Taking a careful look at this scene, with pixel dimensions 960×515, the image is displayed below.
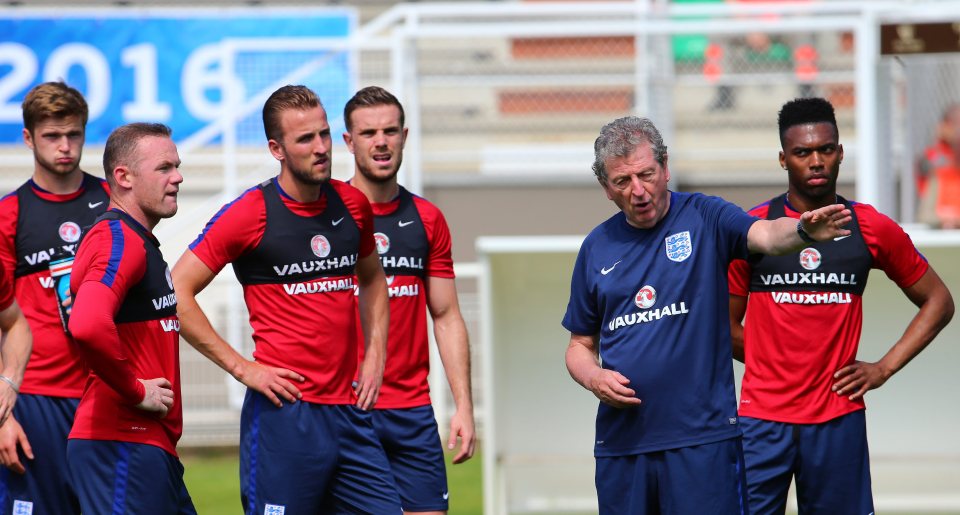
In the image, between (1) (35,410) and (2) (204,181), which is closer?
(1) (35,410)

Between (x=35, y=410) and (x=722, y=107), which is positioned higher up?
(x=722, y=107)

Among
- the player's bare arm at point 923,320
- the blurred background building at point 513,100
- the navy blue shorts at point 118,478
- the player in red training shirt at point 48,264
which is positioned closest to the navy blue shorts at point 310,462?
the navy blue shorts at point 118,478

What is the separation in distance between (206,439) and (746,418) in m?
6.65

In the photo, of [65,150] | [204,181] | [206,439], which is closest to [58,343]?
[65,150]

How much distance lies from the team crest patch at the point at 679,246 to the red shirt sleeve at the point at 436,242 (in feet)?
6.04

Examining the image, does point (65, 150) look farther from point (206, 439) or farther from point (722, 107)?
point (722, 107)

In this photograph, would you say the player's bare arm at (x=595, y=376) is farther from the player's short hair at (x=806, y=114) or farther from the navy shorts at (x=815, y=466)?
the player's short hair at (x=806, y=114)

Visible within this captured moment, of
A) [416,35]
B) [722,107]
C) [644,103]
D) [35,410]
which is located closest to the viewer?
[35,410]

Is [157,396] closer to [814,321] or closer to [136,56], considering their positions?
[814,321]

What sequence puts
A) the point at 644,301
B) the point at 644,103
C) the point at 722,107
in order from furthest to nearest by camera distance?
the point at 722,107, the point at 644,103, the point at 644,301

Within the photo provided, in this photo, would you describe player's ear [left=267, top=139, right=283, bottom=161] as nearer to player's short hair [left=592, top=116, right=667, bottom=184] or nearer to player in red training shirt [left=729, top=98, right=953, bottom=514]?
player's short hair [left=592, top=116, right=667, bottom=184]

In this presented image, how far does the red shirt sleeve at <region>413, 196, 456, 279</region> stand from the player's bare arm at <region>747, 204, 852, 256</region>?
2130mm

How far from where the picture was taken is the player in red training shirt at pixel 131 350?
4.86 meters

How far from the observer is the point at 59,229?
630cm
